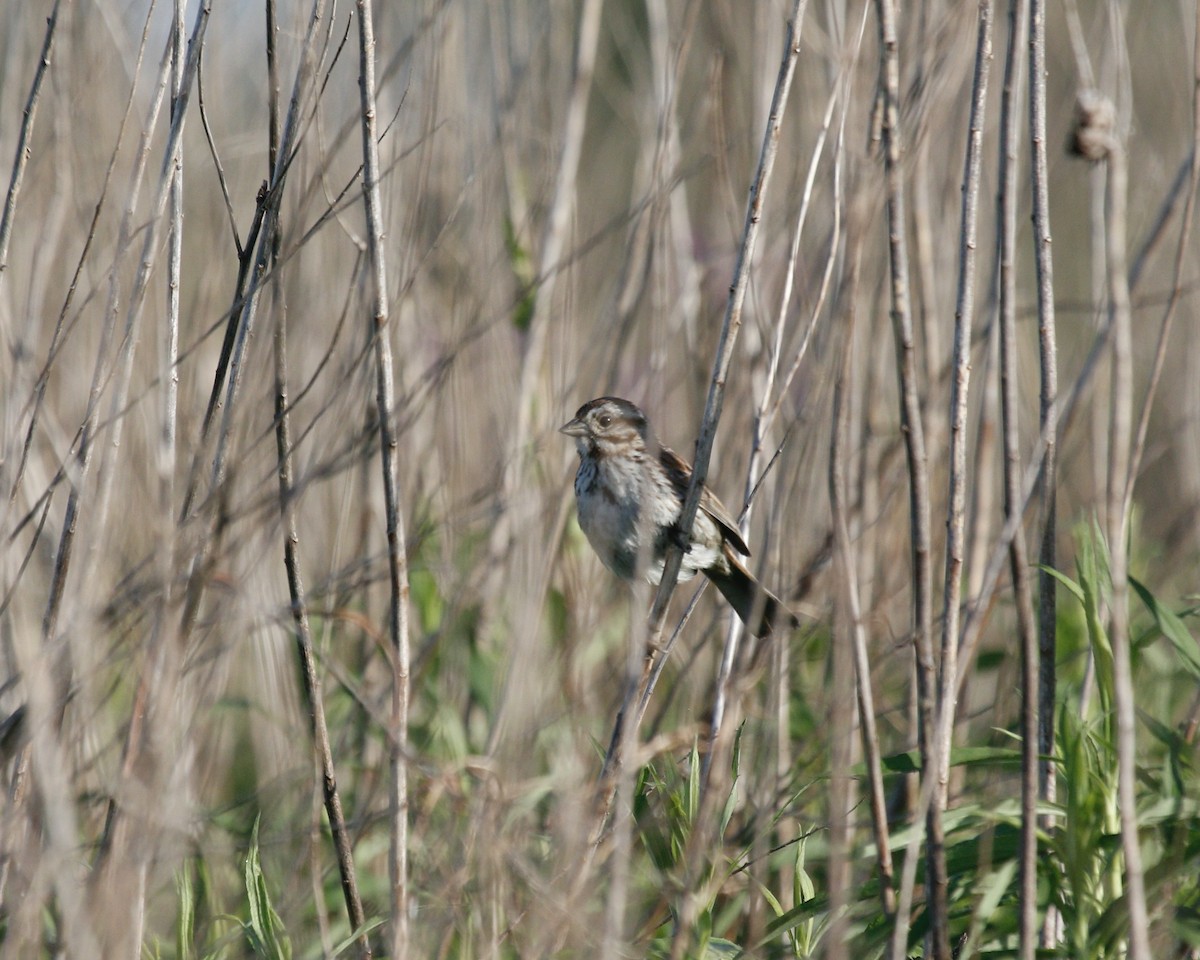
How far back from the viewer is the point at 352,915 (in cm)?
221

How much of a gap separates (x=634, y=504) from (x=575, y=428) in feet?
0.84

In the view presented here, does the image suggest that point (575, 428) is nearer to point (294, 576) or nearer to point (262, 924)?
point (294, 576)

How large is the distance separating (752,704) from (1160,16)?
480 centimetres

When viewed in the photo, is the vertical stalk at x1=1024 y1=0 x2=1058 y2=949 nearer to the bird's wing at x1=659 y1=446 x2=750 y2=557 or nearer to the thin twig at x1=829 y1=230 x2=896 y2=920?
the thin twig at x1=829 y1=230 x2=896 y2=920

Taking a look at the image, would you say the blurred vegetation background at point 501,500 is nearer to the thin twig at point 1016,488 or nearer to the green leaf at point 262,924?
the green leaf at point 262,924

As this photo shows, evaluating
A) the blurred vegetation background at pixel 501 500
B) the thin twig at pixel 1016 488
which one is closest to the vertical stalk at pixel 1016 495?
the thin twig at pixel 1016 488

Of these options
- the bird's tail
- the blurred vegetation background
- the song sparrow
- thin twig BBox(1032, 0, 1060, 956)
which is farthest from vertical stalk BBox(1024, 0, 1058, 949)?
the song sparrow

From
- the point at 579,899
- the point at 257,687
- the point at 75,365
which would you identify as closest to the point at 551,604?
the point at 257,687

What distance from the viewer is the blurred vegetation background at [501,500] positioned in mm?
1852

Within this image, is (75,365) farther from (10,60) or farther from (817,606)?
(817,606)

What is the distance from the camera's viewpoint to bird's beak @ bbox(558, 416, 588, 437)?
10.1ft

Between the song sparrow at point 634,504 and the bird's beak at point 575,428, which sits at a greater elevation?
the bird's beak at point 575,428

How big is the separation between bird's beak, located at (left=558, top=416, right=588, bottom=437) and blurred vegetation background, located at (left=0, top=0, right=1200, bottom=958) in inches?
2.9

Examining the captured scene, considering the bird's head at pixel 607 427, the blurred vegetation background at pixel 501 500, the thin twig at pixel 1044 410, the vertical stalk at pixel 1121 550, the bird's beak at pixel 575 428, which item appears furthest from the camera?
the bird's head at pixel 607 427
